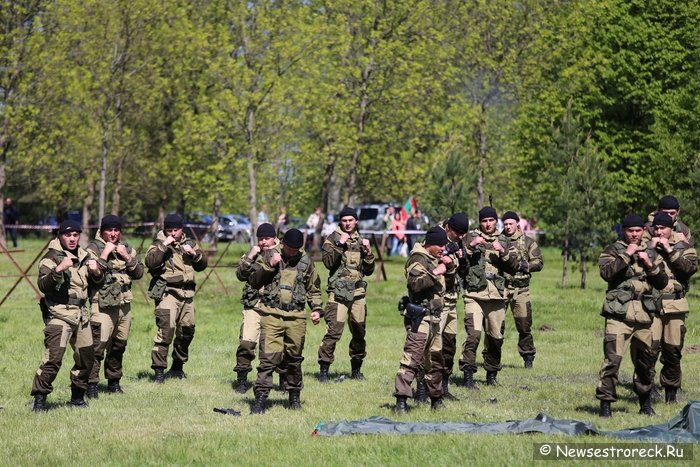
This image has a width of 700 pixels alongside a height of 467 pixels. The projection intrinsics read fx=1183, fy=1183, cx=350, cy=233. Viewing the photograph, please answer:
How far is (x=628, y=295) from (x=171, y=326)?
259 inches

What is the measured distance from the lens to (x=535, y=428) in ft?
40.2

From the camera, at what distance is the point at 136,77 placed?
1827 inches

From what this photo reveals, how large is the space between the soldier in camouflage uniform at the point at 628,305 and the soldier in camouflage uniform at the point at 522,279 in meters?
3.65

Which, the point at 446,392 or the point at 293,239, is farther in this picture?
the point at 446,392

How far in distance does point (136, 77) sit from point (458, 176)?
1717 cm

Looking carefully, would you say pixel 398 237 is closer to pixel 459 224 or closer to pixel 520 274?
pixel 520 274

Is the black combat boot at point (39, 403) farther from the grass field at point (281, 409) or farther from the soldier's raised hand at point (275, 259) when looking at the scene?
the soldier's raised hand at point (275, 259)

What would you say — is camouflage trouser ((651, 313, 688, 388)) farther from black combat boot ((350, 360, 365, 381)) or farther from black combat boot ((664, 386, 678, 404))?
black combat boot ((350, 360, 365, 381))

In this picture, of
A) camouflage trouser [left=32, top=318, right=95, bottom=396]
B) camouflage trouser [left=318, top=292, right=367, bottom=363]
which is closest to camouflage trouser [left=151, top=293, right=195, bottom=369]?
camouflage trouser [left=318, top=292, right=367, bottom=363]

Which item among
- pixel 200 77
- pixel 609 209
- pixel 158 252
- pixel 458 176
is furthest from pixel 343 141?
pixel 158 252

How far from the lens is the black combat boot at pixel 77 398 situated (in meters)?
14.5

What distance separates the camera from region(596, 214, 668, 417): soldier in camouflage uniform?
1346cm

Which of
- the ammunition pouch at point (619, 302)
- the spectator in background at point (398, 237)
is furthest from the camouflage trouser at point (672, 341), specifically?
the spectator in background at point (398, 237)

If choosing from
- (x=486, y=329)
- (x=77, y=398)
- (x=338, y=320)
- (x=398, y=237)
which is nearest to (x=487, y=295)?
(x=486, y=329)
